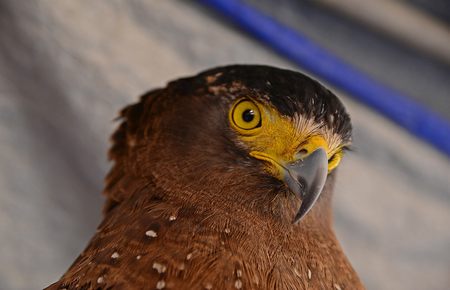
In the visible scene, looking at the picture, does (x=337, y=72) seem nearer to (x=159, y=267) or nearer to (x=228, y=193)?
(x=228, y=193)

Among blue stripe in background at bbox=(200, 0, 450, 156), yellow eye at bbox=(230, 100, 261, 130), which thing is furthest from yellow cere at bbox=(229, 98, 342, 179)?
blue stripe in background at bbox=(200, 0, 450, 156)

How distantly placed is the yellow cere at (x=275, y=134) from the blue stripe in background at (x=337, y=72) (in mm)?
795

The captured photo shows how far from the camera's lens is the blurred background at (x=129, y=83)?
2008 millimetres

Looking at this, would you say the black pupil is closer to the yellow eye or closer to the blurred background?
the yellow eye

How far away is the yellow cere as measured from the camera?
132cm

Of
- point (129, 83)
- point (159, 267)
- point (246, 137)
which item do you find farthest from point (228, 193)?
point (129, 83)

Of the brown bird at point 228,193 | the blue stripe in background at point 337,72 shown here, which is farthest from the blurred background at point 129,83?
the brown bird at point 228,193

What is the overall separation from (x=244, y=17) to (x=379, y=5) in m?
0.47

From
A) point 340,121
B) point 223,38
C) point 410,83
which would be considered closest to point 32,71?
point 223,38

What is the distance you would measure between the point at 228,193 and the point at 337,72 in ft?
3.07

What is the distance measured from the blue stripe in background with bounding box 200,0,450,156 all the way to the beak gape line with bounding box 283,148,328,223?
0.93m

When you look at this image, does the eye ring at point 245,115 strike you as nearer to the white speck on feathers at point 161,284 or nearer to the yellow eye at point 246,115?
the yellow eye at point 246,115

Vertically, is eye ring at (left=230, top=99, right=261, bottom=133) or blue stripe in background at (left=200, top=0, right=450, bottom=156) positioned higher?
blue stripe in background at (left=200, top=0, right=450, bottom=156)

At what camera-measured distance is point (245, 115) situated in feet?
4.57
